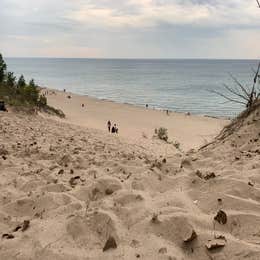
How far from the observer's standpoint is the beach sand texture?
9.63 feet

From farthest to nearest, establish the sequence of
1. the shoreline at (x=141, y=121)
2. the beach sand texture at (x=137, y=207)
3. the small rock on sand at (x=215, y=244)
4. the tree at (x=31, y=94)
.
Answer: the shoreline at (x=141, y=121)
the tree at (x=31, y=94)
the beach sand texture at (x=137, y=207)
the small rock on sand at (x=215, y=244)

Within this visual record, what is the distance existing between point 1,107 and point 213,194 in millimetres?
13053

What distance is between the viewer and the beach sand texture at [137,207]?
2.94 m

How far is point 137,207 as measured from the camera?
3584mm

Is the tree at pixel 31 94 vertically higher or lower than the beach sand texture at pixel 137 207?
lower

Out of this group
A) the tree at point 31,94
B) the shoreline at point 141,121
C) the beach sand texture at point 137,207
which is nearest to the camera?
the beach sand texture at point 137,207

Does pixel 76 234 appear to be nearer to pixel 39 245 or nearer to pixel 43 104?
pixel 39 245

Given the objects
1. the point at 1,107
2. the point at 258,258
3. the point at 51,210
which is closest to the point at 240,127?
the point at 51,210

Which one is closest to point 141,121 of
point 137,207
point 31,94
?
point 31,94

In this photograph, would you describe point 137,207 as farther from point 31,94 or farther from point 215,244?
point 31,94

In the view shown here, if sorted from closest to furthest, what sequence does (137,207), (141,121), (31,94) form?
(137,207)
(31,94)
(141,121)

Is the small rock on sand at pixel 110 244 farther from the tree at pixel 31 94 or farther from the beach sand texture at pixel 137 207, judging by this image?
the tree at pixel 31 94

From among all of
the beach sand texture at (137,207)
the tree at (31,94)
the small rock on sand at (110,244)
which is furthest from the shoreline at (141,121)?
the small rock on sand at (110,244)

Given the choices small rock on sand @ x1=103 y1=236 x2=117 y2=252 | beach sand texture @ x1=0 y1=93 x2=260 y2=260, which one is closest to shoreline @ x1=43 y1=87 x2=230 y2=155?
beach sand texture @ x1=0 y1=93 x2=260 y2=260
